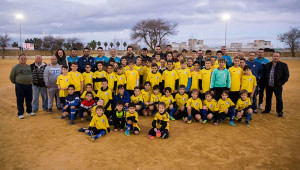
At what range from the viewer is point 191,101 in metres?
6.34

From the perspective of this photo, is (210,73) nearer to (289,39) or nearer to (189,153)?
(189,153)

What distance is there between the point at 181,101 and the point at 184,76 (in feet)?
3.17

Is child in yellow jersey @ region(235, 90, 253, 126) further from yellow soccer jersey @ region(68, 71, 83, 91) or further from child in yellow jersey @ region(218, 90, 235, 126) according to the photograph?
yellow soccer jersey @ region(68, 71, 83, 91)

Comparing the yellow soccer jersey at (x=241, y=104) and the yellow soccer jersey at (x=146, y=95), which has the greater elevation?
the yellow soccer jersey at (x=146, y=95)

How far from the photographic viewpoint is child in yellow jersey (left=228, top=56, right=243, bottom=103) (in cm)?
661

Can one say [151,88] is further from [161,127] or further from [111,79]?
[161,127]

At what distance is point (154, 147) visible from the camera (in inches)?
180

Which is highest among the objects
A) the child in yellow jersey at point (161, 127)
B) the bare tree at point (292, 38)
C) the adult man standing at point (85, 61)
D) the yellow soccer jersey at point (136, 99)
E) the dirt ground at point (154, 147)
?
the bare tree at point (292, 38)

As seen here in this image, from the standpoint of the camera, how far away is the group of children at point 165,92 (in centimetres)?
621

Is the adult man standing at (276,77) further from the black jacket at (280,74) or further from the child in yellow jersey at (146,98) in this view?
the child in yellow jersey at (146,98)

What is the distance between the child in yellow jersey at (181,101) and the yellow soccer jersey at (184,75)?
0.44 metres

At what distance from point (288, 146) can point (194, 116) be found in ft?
8.73

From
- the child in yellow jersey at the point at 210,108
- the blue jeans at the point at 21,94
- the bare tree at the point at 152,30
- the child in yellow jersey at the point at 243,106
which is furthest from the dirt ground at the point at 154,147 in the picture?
the bare tree at the point at 152,30

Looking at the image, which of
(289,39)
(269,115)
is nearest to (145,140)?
(269,115)
